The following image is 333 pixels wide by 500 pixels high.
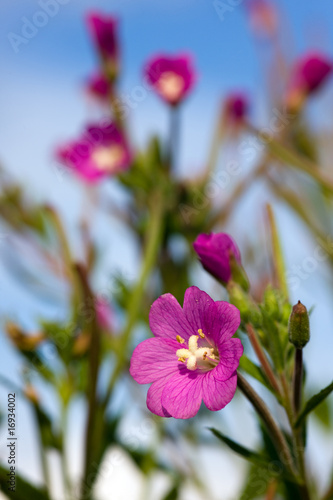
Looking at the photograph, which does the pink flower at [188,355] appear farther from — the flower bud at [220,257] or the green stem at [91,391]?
the green stem at [91,391]

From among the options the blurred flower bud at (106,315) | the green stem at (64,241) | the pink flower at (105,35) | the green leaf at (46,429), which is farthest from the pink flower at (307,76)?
the green leaf at (46,429)

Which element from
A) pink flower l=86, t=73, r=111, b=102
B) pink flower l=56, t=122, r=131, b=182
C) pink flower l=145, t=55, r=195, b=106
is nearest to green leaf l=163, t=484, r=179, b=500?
pink flower l=56, t=122, r=131, b=182

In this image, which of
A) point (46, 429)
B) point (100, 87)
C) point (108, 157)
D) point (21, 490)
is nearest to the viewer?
point (21, 490)

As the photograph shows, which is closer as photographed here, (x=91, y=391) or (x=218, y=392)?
(x=218, y=392)

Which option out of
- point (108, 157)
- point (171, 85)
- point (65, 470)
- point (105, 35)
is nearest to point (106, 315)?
point (108, 157)

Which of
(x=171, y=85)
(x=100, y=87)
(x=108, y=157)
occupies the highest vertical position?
(x=100, y=87)

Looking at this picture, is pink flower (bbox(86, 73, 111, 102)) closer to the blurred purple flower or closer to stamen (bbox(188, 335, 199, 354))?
the blurred purple flower

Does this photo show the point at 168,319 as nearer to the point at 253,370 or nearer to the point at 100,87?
the point at 253,370

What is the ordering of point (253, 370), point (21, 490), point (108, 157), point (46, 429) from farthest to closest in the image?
point (108, 157)
point (46, 429)
point (21, 490)
point (253, 370)
